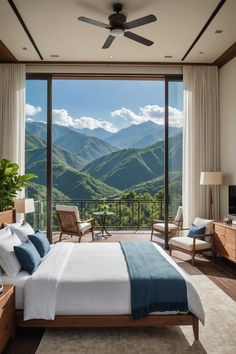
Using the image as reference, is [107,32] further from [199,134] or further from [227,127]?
[227,127]

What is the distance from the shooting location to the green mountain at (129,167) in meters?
12.0

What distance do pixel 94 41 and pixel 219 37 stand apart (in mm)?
2032

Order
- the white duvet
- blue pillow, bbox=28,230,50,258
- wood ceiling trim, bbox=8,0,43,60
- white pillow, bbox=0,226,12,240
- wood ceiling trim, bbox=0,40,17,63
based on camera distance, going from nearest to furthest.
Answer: the white duvet
white pillow, bbox=0,226,12,240
blue pillow, bbox=28,230,50,258
wood ceiling trim, bbox=8,0,43,60
wood ceiling trim, bbox=0,40,17,63

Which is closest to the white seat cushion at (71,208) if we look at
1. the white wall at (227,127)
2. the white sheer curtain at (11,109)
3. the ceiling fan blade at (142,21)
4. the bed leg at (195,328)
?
the white sheer curtain at (11,109)

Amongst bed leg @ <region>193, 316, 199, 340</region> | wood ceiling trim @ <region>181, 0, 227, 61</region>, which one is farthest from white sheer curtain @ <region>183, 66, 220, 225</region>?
bed leg @ <region>193, 316, 199, 340</region>

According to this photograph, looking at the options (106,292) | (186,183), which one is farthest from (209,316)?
(186,183)

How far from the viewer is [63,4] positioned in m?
4.22

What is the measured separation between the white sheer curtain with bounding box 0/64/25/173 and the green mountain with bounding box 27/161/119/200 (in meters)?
5.15

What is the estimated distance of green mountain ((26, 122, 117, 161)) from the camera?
39.0ft

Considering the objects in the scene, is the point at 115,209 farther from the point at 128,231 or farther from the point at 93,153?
the point at 93,153

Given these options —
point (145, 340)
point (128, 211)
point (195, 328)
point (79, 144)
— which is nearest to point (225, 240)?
point (195, 328)

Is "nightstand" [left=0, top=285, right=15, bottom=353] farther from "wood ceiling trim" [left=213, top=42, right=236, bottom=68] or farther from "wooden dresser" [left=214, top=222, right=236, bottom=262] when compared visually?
"wood ceiling trim" [left=213, top=42, right=236, bottom=68]

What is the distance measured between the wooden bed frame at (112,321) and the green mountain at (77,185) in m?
8.48

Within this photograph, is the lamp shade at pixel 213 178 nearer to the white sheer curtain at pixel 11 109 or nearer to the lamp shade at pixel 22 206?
the lamp shade at pixel 22 206
